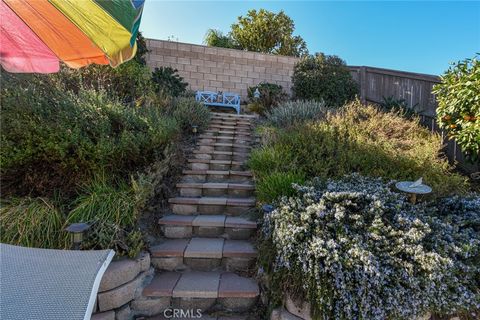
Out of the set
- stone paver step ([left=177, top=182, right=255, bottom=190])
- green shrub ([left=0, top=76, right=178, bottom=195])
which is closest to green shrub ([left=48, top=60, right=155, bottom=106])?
green shrub ([left=0, top=76, right=178, bottom=195])

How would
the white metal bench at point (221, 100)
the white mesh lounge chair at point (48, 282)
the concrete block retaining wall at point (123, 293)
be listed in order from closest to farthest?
the white mesh lounge chair at point (48, 282) → the concrete block retaining wall at point (123, 293) → the white metal bench at point (221, 100)

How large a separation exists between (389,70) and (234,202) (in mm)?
5878

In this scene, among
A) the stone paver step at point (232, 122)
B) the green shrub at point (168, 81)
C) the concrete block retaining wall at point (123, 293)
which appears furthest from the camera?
the green shrub at point (168, 81)

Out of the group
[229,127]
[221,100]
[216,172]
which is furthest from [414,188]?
[221,100]

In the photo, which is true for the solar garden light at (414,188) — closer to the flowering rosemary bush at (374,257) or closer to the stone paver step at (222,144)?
the flowering rosemary bush at (374,257)

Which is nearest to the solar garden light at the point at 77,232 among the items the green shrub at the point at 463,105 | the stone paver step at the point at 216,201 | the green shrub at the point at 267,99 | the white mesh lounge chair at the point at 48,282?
the white mesh lounge chair at the point at 48,282

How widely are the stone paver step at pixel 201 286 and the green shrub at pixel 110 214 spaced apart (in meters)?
0.35

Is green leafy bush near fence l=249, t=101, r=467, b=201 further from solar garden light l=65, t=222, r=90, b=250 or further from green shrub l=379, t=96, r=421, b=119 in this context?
solar garden light l=65, t=222, r=90, b=250

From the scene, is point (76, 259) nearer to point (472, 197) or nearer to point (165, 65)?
point (472, 197)

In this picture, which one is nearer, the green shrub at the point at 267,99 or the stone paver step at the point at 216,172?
the stone paver step at the point at 216,172

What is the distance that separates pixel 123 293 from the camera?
6.34 ft

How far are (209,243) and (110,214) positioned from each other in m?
0.99

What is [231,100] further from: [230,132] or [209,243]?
[209,243]

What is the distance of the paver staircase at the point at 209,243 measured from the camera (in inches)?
81.4
